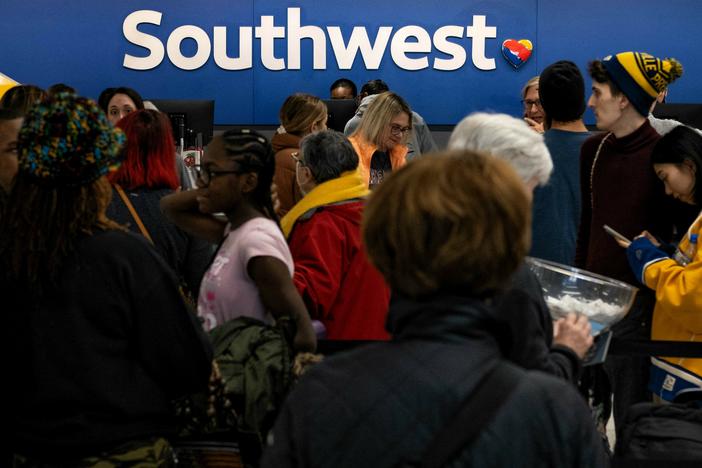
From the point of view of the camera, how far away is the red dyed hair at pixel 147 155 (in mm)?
3107

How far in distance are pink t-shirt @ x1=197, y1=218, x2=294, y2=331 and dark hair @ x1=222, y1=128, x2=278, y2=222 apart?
127 mm

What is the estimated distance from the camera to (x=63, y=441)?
1.75 meters

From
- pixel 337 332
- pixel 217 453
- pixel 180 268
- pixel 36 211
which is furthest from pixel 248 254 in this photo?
pixel 180 268

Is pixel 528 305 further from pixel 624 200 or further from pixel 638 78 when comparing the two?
pixel 638 78

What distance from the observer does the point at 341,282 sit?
2951 mm

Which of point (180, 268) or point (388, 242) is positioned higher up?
point (388, 242)

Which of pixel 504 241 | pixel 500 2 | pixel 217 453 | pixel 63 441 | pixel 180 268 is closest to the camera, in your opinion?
pixel 504 241

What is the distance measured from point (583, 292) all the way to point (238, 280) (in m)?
0.76

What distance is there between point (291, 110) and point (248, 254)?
246 cm

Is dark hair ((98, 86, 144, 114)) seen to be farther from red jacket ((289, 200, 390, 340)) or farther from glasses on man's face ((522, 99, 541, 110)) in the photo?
red jacket ((289, 200, 390, 340))

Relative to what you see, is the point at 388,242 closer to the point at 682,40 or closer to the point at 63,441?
the point at 63,441

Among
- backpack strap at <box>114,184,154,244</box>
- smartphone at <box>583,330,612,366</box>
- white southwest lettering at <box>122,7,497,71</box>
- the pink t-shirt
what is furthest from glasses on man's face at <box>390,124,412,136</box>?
white southwest lettering at <box>122,7,497,71</box>

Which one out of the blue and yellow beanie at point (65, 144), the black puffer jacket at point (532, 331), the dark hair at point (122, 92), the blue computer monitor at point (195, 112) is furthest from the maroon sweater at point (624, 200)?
the blue computer monitor at point (195, 112)

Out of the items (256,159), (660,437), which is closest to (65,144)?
(256,159)
